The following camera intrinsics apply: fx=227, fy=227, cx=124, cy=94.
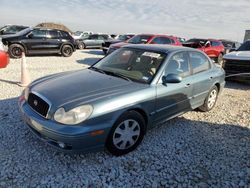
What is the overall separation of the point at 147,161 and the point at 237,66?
685 centimetres

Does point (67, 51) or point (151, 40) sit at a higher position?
point (151, 40)

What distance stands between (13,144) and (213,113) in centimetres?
433

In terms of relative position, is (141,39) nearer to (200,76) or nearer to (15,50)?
(15,50)

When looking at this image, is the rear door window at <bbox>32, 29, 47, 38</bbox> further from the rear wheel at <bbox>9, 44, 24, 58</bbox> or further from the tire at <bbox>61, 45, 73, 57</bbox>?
the tire at <bbox>61, 45, 73, 57</bbox>

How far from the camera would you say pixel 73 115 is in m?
2.90

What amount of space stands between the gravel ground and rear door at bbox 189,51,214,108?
59cm

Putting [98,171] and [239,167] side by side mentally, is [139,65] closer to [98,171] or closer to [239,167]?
[98,171]

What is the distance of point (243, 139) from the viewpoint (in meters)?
4.27

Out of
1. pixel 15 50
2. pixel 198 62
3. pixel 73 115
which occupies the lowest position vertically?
pixel 15 50

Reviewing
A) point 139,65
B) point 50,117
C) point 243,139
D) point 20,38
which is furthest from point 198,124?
point 20,38

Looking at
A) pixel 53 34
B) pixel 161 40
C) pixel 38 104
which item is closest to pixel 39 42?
pixel 53 34

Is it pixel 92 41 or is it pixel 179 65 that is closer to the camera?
pixel 179 65

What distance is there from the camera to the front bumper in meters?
2.84

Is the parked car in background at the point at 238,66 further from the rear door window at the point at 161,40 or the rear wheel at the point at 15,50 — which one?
the rear wheel at the point at 15,50
